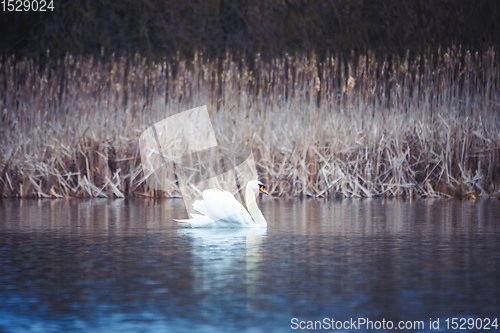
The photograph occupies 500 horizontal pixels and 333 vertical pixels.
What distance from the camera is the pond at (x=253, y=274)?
3.94 metres

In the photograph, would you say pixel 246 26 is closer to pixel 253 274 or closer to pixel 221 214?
pixel 221 214

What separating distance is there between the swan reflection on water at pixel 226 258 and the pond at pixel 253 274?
10 millimetres

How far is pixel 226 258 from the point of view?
5680 mm

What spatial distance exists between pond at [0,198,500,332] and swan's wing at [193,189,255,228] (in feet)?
0.44

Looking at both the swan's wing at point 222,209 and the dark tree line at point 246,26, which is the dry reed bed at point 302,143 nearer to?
the swan's wing at point 222,209

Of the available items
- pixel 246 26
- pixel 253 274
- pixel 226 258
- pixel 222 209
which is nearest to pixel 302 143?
pixel 222 209

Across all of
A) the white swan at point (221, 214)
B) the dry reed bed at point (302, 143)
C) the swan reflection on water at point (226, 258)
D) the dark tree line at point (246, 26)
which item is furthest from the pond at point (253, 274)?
the dark tree line at point (246, 26)

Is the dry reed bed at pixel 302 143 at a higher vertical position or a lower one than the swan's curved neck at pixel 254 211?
higher

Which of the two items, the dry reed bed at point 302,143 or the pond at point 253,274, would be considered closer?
the pond at point 253,274

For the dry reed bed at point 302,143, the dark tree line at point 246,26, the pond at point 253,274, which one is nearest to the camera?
the pond at point 253,274

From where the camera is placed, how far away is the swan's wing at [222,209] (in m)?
7.33

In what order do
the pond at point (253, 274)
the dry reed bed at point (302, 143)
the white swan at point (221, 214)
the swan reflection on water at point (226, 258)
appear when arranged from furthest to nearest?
the dry reed bed at point (302, 143)
the white swan at point (221, 214)
the swan reflection on water at point (226, 258)
the pond at point (253, 274)

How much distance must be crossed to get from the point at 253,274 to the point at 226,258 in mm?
652

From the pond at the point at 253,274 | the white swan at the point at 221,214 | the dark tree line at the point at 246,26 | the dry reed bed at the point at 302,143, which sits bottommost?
the pond at the point at 253,274
